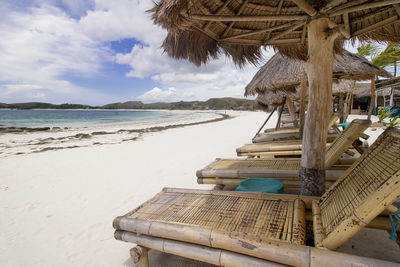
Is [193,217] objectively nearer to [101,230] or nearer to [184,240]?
[184,240]

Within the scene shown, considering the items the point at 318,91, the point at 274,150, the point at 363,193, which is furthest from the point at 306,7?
the point at 274,150

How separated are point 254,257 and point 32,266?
199 cm

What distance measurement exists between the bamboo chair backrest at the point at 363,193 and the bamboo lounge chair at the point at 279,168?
0.64 meters

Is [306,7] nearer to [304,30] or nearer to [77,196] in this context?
[304,30]

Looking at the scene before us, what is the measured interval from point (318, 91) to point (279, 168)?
1.33m

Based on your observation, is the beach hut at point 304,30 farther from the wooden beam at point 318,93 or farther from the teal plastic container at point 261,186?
the teal plastic container at point 261,186

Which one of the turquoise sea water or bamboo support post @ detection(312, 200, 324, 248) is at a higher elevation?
the turquoise sea water

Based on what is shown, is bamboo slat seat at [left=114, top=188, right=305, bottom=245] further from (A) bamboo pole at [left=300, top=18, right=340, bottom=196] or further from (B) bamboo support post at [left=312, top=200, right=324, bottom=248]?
(A) bamboo pole at [left=300, top=18, right=340, bottom=196]

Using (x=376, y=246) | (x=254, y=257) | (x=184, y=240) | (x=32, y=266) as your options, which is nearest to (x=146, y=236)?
(x=184, y=240)

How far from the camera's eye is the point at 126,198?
3.14 m

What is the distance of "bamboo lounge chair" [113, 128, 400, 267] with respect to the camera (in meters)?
1.09

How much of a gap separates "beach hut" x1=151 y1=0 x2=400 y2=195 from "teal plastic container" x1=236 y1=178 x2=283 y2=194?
0.37 m

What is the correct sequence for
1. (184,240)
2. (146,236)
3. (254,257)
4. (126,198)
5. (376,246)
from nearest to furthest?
(254,257), (184,240), (146,236), (376,246), (126,198)

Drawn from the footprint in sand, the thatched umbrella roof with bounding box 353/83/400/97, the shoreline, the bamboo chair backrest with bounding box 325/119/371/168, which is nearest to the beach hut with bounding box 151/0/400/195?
the bamboo chair backrest with bounding box 325/119/371/168
